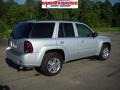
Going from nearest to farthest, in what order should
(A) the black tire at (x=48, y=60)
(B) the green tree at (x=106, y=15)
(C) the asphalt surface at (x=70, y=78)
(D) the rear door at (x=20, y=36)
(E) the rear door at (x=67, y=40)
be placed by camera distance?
(C) the asphalt surface at (x=70, y=78), (D) the rear door at (x=20, y=36), (A) the black tire at (x=48, y=60), (E) the rear door at (x=67, y=40), (B) the green tree at (x=106, y=15)

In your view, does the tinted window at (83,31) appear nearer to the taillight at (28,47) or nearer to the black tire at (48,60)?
the black tire at (48,60)

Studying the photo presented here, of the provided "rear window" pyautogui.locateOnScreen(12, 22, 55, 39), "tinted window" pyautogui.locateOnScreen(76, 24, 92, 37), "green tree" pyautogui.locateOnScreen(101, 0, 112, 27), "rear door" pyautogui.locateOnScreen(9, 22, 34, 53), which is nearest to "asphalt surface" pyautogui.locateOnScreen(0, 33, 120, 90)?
"rear door" pyautogui.locateOnScreen(9, 22, 34, 53)

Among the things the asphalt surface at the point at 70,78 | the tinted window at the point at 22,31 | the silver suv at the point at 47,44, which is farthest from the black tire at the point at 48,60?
the tinted window at the point at 22,31

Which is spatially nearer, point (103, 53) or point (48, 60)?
point (48, 60)

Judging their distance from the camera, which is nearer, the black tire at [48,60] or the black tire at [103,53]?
the black tire at [48,60]

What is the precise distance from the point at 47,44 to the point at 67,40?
2.96 feet

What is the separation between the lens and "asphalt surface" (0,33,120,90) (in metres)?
6.39


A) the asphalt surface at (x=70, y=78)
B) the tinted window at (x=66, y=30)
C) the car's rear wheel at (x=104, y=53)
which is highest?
the tinted window at (x=66, y=30)

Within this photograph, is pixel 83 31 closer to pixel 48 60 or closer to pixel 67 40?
pixel 67 40

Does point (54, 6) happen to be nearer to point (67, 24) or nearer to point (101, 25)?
point (101, 25)

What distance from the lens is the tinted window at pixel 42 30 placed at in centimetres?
707

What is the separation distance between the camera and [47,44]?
718 cm

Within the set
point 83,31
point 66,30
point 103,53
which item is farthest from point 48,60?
point 103,53

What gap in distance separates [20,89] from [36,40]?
157 cm
